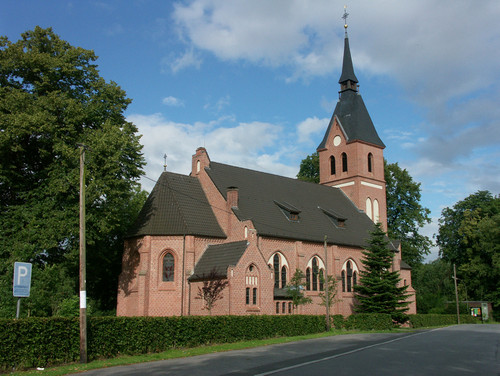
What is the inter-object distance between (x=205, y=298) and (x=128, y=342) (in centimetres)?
1055

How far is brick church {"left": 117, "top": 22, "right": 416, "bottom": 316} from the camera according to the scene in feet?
102

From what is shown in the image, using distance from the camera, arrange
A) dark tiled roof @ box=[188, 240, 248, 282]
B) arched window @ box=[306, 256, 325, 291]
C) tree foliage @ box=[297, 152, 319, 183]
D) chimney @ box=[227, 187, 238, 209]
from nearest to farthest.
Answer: dark tiled roof @ box=[188, 240, 248, 282] → chimney @ box=[227, 187, 238, 209] → arched window @ box=[306, 256, 325, 291] → tree foliage @ box=[297, 152, 319, 183]

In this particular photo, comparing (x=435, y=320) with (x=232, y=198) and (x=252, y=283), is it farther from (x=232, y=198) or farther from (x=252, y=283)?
(x=232, y=198)

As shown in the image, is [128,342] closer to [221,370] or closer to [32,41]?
[221,370]

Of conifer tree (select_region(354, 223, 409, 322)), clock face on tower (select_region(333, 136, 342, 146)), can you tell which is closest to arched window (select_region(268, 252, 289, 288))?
conifer tree (select_region(354, 223, 409, 322))

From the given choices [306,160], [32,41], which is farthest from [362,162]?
[32,41]

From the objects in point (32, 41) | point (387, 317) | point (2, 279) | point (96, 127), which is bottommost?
point (387, 317)

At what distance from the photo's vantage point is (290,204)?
41.0m

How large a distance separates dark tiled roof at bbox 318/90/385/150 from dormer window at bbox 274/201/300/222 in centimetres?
1439

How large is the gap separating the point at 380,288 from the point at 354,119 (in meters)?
20.6

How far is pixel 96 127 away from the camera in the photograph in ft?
104

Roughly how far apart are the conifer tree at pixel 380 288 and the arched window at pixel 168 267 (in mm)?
14094

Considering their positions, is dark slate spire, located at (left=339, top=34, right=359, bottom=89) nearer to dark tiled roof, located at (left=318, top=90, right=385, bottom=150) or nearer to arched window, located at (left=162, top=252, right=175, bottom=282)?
dark tiled roof, located at (left=318, top=90, right=385, bottom=150)

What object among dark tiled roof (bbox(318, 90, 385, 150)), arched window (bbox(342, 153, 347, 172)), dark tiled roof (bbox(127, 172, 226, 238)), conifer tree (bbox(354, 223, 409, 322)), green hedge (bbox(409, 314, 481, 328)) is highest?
dark tiled roof (bbox(318, 90, 385, 150))
